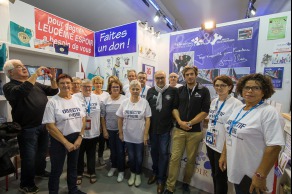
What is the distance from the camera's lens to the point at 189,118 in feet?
6.57

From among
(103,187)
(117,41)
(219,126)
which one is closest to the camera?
(219,126)

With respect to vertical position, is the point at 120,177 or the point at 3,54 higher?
the point at 3,54

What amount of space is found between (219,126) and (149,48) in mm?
2603

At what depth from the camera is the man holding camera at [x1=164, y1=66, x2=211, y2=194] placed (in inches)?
78.4

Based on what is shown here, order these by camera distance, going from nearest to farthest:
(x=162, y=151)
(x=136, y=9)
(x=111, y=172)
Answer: (x=162, y=151) < (x=111, y=172) < (x=136, y=9)

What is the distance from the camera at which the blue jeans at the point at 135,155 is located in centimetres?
230

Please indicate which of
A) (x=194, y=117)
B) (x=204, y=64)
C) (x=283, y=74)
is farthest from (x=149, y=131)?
(x=283, y=74)

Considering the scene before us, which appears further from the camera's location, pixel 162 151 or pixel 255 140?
pixel 162 151

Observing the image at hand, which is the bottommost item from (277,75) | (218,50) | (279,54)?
(277,75)

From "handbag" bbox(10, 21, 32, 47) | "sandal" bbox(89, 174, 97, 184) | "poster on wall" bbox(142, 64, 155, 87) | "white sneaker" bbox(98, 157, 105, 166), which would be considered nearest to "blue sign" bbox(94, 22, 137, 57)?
"poster on wall" bbox(142, 64, 155, 87)

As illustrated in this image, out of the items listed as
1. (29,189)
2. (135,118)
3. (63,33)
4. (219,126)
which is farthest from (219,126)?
(63,33)

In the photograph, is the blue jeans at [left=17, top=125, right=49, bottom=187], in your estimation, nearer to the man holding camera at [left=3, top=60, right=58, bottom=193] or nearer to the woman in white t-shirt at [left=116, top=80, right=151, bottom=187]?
the man holding camera at [left=3, top=60, right=58, bottom=193]

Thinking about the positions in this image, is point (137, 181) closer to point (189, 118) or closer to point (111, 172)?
point (111, 172)

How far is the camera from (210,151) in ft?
6.05
